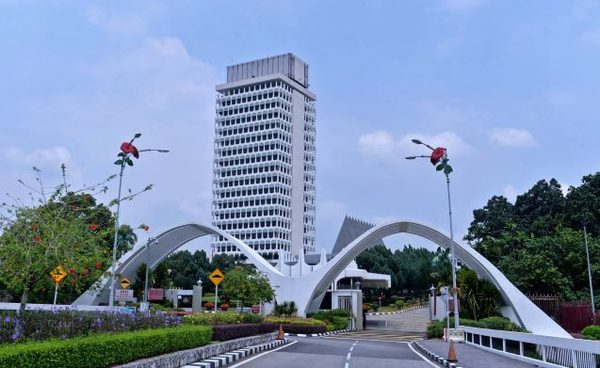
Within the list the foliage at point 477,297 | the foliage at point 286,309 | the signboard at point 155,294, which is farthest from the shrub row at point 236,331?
the signboard at point 155,294

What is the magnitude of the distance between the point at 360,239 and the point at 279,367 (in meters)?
32.5

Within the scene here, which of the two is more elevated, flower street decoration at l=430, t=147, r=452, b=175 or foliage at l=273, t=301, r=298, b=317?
flower street decoration at l=430, t=147, r=452, b=175

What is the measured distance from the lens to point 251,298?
124 feet

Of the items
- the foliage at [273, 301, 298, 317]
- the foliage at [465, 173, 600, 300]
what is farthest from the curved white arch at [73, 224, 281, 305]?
the foliage at [465, 173, 600, 300]

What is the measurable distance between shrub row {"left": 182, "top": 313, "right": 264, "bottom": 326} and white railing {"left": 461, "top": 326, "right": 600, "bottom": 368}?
1056 centimetres

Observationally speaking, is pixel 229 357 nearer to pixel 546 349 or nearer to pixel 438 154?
pixel 546 349

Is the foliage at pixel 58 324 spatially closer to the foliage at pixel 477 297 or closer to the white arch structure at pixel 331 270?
the white arch structure at pixel 331 270

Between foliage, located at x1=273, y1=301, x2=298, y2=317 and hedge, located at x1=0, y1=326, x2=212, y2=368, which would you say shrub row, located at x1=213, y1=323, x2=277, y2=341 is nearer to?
hedge, located at x1=0, y1=326, x2=212, y2=368

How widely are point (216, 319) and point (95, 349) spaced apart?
39.2 ft

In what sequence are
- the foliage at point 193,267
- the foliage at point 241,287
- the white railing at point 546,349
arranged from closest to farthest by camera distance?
the white railing at point 546,349, the foliage at point 241,287, the foliage at point 193,267

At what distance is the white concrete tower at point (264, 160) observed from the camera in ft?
428

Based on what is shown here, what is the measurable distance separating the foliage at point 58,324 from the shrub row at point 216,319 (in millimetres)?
6059

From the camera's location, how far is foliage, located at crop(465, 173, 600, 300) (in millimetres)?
44062

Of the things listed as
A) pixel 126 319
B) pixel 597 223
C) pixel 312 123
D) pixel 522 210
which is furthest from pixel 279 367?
pixel 312 123
